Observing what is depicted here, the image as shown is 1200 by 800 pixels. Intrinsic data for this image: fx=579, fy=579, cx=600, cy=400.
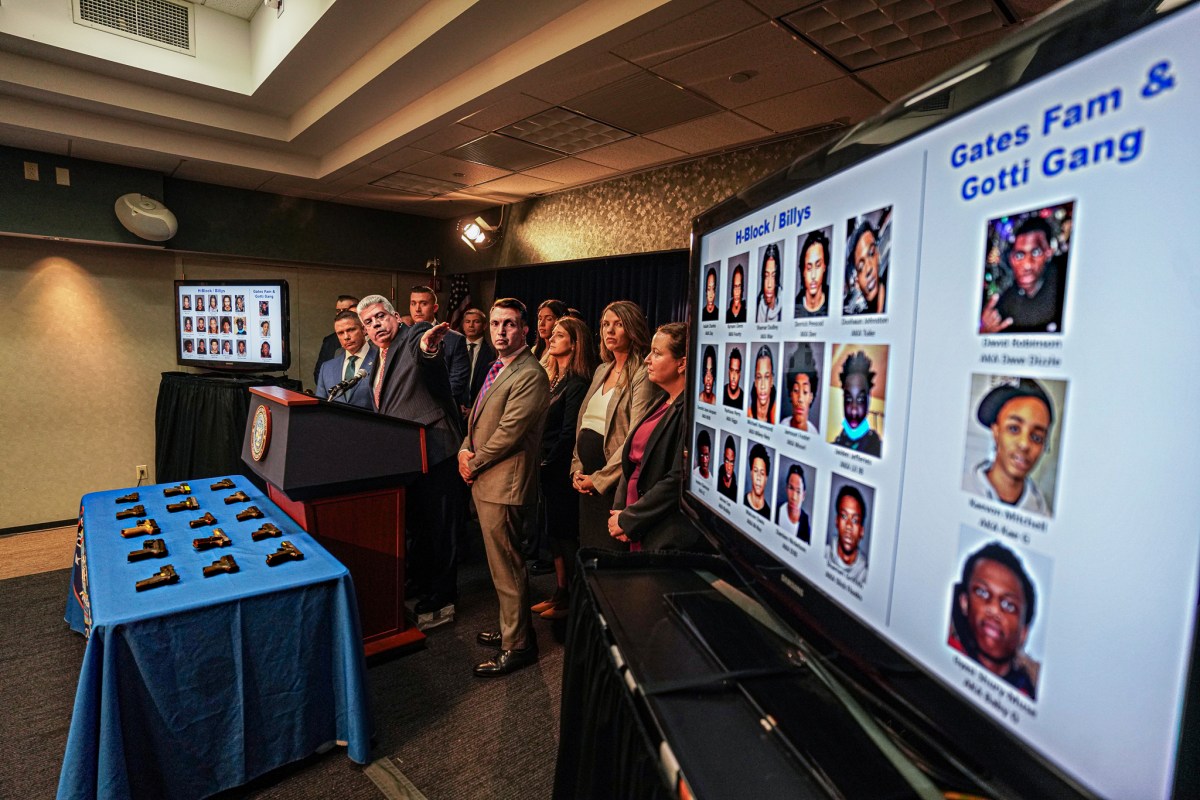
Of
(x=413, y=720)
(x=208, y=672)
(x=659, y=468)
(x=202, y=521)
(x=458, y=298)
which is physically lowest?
(x=413, y=720)

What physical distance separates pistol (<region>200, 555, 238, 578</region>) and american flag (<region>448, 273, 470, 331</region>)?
13.1 ft

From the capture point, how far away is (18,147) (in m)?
3.87

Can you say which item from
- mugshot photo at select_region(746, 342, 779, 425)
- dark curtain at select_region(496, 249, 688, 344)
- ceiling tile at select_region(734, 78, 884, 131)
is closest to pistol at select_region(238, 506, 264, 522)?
mugshot photo at select_region(746, 342, 779, 425)

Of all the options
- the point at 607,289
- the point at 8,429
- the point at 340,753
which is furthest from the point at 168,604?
the point at 8,429

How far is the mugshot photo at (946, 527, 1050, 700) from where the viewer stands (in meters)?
0.47

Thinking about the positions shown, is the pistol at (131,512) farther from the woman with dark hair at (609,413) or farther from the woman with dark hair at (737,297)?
the woman with dark hair at (737,297)

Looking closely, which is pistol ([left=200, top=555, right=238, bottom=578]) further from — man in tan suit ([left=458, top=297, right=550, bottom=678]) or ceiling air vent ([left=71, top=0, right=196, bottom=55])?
ceiling air vent ([left=71, top=0, right=196, bottom=55])

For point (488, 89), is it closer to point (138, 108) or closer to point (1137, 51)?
point (138, 108)

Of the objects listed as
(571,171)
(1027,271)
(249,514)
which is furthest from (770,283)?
(571,171)

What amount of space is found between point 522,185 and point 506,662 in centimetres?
351

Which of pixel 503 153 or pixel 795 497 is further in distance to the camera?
pixel 503 153

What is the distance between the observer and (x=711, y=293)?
115 cm

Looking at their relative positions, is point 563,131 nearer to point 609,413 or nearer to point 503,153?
point 503,153

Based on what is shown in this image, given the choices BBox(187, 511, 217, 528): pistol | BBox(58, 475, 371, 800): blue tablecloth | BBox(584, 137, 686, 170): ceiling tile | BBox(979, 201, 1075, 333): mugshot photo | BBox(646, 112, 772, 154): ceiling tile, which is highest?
BBox(584, 137, 686, 170): ceiling tile
